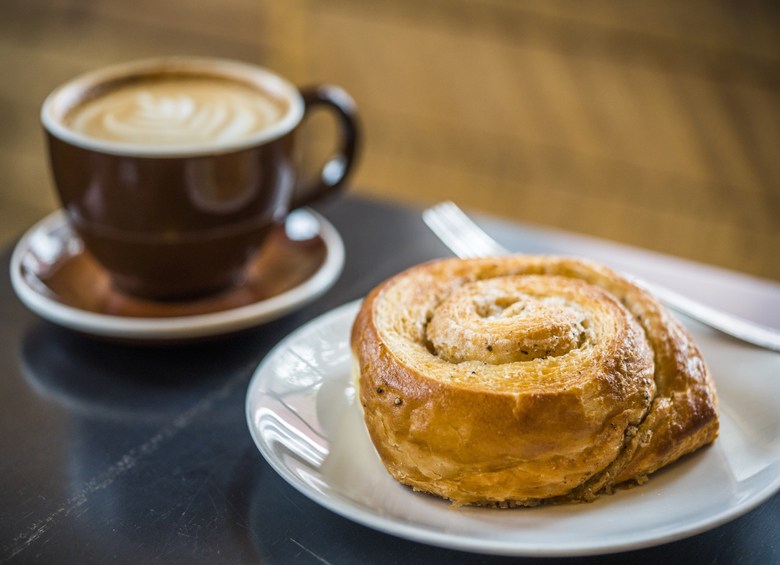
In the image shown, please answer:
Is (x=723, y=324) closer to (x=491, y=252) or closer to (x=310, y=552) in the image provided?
(x=491, y=252)

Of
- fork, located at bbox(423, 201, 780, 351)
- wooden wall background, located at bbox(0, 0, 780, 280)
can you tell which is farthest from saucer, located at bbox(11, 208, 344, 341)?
wooden wall background, located at bbox(0, 0, 780, 280)

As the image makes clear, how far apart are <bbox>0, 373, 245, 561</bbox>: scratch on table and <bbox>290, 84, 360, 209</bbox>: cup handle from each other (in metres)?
0.32

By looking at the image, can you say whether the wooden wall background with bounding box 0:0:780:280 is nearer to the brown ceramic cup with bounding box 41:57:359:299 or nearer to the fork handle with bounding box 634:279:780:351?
the brown ceramic cup with bounding box 41:57:359:299

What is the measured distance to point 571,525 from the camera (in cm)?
64

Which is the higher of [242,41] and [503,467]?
[503,467]

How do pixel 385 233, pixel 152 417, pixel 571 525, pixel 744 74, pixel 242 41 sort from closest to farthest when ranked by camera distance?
pixel 571 525, pixel 152 417, pixel 385 233, pixel 744 74, pixel 242 41

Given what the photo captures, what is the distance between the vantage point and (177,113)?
1089 mm

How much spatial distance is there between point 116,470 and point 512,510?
0.36 metres

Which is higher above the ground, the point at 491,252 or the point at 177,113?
the point at 177,113

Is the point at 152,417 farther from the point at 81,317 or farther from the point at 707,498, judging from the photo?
the point at 707,498

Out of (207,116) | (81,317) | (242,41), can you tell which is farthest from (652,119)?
(81,317)

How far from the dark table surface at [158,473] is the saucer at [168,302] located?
40 millimetres

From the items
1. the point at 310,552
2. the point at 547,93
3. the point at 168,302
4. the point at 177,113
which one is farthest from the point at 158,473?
Result: the point at 547,93

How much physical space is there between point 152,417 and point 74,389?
10cm
